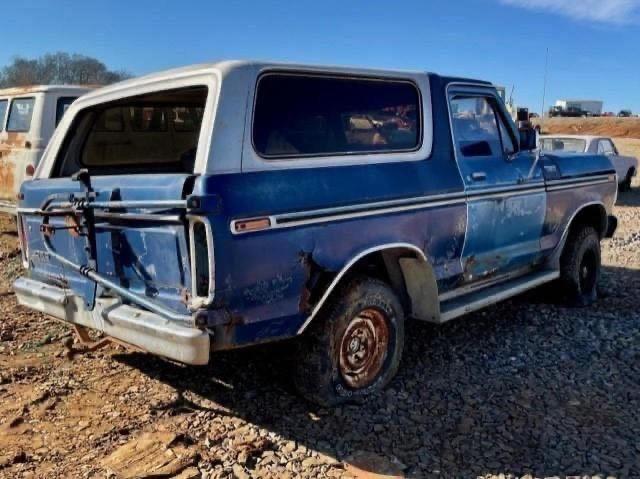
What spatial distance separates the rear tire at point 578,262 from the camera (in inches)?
239

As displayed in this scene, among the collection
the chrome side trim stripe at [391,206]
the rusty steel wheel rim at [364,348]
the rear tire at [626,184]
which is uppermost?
the chrome side trim stripe at [391,206]

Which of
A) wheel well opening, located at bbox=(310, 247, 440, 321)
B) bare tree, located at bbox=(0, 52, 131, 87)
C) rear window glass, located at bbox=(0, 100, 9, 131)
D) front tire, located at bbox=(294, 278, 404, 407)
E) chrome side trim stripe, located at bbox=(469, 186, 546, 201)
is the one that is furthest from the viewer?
bare tree, located at bbox=(0, 52, 131, 87)

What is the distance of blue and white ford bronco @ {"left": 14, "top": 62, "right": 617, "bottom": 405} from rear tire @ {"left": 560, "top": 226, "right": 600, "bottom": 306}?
0.88m

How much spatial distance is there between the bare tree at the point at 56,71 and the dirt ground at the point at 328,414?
1201 inches

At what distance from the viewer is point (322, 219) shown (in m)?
3.53

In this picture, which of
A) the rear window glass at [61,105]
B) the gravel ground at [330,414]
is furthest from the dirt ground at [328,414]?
the rear window glass at [61,105]

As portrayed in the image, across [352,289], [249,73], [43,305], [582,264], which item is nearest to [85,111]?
[43,305]

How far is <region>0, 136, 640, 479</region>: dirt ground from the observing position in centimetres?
335

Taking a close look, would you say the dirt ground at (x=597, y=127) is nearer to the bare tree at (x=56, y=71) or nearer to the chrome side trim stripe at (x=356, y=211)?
the bare tree at (x=56, y=71)

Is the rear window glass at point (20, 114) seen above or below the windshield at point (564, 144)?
above

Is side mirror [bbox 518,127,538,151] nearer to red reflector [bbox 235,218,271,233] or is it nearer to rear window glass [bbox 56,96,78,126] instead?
red reflector [bbox 235,218,271,233]

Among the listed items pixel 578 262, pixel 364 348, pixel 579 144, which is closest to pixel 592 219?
pixel 578 262

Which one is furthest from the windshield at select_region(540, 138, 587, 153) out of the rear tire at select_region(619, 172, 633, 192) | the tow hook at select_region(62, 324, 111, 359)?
the tow hook at select_region(62, 324, 111, 359)

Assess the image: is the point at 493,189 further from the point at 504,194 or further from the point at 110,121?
the point at 110,121
